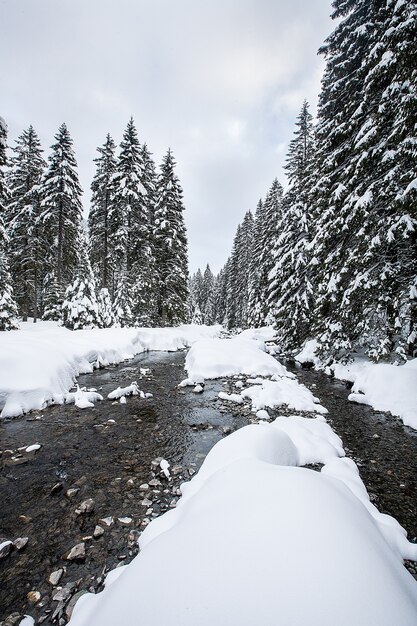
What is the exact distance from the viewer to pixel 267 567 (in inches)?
71.2

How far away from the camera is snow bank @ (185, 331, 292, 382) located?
10977mm

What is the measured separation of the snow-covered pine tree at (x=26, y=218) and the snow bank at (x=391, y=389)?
80.6 feet

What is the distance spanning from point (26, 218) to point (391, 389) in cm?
2827

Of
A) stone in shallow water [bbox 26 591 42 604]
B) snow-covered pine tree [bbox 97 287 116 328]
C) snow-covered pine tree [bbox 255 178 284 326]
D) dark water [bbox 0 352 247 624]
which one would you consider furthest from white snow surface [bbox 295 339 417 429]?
snow-covered pine tree [bbox 255 178 284 326]

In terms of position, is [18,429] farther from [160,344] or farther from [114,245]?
[114,245]

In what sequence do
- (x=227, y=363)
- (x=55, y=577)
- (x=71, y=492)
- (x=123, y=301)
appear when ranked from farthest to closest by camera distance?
(x=123, y=301)
(x=227, y=363)
(x=71, y=492)
(x=55, y=577)

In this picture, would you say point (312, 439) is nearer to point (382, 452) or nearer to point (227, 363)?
point (382, 452)

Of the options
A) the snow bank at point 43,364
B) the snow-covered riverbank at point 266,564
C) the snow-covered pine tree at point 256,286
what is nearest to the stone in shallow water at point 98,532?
the snow-covered riverbank at point 266,564

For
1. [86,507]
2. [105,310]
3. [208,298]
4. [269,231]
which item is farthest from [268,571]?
[208,298]

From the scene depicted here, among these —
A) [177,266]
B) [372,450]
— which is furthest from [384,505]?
[177,266]

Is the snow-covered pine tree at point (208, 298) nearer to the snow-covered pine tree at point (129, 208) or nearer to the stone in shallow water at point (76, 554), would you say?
the snow-covered pine tree at point (129, 208)

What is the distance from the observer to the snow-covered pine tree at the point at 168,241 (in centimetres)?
2336

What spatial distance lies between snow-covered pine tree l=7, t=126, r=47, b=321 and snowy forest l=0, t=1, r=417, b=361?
101mm

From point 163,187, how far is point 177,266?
6.88 meters
